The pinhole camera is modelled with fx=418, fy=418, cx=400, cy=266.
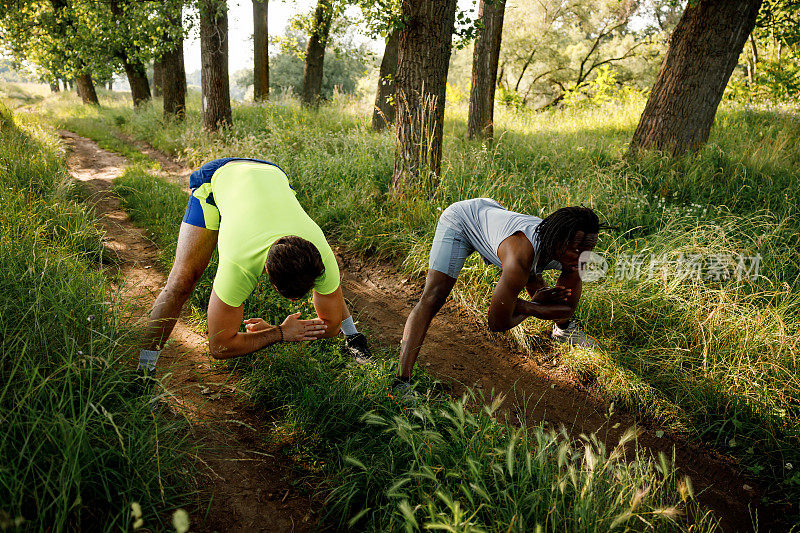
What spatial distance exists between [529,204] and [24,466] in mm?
4786

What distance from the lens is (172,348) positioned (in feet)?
11.0

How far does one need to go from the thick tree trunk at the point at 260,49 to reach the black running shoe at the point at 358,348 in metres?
11.6

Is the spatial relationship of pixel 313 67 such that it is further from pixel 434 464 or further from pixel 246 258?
pixel 434 464

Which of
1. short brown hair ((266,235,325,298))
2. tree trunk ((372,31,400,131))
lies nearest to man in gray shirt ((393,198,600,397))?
short brown hair ((266,235,325,298))

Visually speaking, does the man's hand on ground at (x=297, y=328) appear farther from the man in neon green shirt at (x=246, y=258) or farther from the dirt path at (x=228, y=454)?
the dirt path at (x=228, y=454)

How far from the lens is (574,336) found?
12.1 ft

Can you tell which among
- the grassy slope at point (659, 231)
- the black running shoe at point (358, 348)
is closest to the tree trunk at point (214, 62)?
the grassy slope at point (659, 231)

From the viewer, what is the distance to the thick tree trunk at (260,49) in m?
12.8

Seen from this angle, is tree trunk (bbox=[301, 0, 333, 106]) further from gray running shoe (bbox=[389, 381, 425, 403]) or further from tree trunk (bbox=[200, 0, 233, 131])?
gray running shoe (bbox=[389, 381, 425, 403])

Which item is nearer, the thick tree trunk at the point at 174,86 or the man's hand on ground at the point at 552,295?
the man's hand on ground at the point at 552,295

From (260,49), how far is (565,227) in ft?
44.3

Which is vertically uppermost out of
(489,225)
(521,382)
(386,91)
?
(386,91)

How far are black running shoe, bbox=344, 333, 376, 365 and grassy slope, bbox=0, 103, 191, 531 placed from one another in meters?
1.33

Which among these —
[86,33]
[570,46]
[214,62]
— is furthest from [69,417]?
[570,46]
